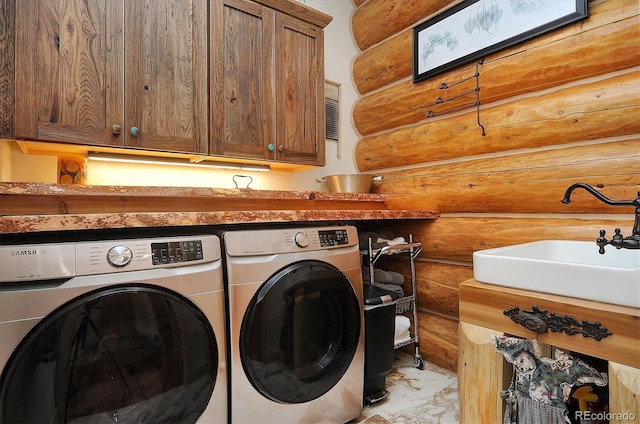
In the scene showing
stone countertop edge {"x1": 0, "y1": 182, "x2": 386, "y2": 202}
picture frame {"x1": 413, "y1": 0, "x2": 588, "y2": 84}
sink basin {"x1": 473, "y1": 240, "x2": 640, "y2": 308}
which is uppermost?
picture frame {"x1": 413, "y1": 0, "x2": 588, "y2": 84}

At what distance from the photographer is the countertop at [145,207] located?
3.56 feet

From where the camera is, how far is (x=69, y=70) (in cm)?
149

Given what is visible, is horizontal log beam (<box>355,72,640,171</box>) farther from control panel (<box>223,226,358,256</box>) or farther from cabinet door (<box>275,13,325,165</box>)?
control panel (<box>223,226,358,256</box>)

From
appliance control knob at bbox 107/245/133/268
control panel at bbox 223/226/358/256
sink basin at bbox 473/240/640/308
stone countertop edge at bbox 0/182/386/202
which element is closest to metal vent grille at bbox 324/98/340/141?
stone countertop edge at bbox 0/182/386/202

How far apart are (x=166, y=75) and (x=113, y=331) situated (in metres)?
1.28

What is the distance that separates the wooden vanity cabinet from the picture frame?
4.57 ft

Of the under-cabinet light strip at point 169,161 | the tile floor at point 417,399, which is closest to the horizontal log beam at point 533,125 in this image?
the under-cabinet light strip at point 169,161

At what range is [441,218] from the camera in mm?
2180

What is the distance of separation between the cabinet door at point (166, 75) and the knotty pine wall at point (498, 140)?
1394 millimetres

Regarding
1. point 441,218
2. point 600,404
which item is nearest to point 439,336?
point 441,218

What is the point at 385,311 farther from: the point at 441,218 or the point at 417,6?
the point at 417,6

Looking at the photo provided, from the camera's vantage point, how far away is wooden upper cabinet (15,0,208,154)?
142 cm

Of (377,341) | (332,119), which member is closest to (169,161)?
(332,119)

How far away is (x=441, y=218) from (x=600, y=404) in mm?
1203
